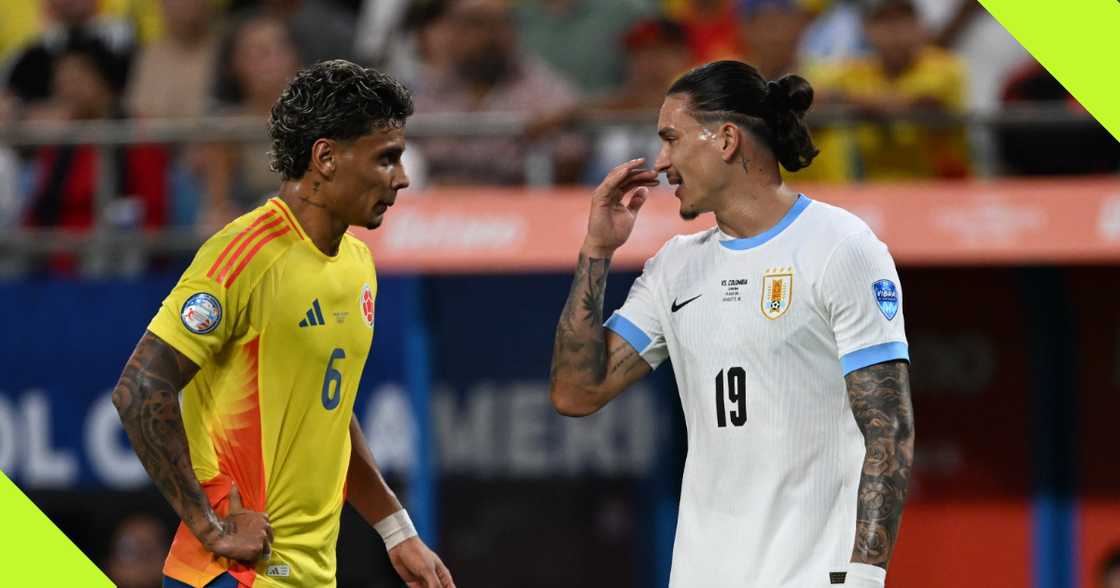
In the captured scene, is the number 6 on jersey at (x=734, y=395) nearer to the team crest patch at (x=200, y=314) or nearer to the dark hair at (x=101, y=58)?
the team crest patch at (x=200, y=314)

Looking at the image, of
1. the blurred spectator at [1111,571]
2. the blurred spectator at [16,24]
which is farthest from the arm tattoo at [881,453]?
the blurred spectator at [16,24]

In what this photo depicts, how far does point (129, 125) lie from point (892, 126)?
13.1 ft

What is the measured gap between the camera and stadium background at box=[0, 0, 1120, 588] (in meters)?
8.48

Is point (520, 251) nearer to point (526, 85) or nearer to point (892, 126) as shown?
point (526, 85)

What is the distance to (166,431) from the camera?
411 cm

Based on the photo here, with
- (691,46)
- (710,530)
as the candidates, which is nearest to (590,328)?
(710,530)

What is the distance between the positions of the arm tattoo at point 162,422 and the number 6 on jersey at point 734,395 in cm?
135

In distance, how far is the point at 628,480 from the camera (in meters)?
9.74

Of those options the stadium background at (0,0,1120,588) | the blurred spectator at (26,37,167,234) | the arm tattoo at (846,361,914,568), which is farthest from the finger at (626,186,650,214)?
the blurred spectator at (26,37,167,234)

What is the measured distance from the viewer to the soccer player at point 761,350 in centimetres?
438

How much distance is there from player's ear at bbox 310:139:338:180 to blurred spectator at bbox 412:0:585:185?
13.8 ft

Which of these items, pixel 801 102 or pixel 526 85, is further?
pixel 526 85

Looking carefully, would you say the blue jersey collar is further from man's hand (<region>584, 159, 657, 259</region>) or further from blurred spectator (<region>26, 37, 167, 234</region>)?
blurred spectator (<region>26, 37, 167, 234</region>)

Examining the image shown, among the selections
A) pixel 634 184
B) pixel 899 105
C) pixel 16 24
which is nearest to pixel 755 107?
pixel 634 184
